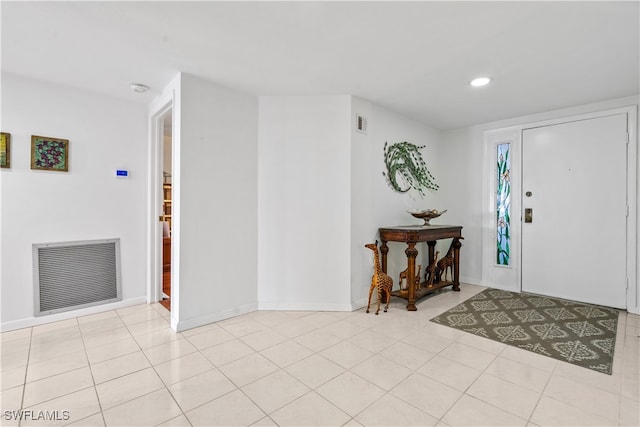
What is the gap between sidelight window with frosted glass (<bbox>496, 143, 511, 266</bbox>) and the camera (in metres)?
4.09

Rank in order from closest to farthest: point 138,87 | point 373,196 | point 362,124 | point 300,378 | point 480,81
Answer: point 300,378 < point 480,81 < point 138,87 < point 362,124 < point 373,196

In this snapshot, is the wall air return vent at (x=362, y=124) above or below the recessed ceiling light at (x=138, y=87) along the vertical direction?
below

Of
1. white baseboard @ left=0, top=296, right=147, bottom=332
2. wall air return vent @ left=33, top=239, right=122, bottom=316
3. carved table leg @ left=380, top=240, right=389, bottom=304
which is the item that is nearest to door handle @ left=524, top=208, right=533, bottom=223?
carved table leg @ left=380, top=240, right=389, bottom=304

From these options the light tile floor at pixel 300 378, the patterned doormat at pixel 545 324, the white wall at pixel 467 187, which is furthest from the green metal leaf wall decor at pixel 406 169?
the light tile floor at pixel 300 378

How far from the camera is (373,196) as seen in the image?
3564mm

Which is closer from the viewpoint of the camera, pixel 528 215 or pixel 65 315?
pixel 65 315

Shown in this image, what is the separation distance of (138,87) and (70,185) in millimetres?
1204

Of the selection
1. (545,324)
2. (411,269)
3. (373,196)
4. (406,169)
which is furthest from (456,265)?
(373,196)

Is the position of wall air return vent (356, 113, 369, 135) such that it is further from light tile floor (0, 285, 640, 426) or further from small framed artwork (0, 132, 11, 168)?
small framed artwork (0, 132, 11, 168)

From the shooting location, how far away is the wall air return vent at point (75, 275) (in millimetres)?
2887

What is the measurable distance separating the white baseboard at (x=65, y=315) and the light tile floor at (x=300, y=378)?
0.35ft

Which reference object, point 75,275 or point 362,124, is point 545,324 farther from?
point 75,275

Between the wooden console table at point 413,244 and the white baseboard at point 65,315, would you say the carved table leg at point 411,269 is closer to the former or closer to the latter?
the wooden console table at point 413,244
